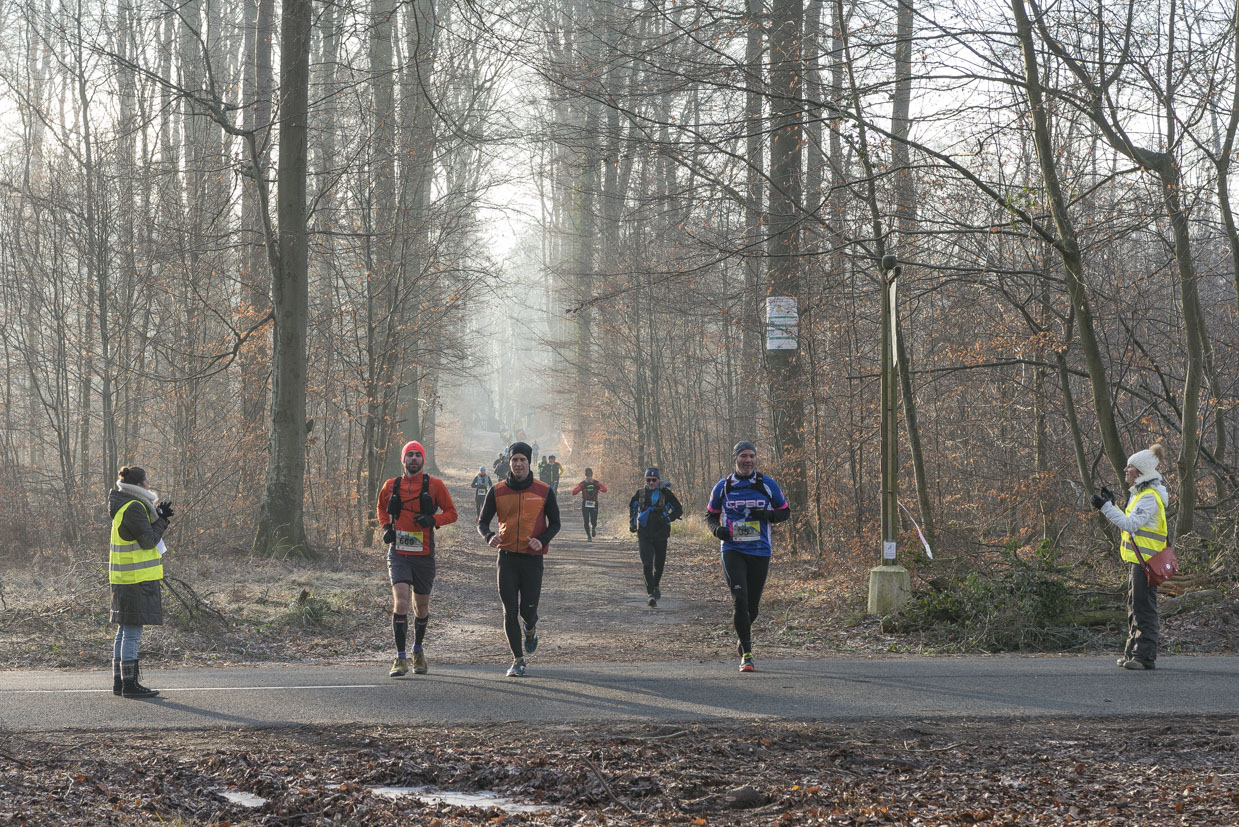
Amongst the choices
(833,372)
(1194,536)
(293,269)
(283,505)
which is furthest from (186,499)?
(1194,536)

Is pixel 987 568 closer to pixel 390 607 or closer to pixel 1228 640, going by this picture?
pixel 1228 640

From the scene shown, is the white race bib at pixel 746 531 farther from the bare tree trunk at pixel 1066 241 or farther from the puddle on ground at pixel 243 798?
the bare tree trunk at pixel 1066 241

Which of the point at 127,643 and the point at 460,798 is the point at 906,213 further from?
the point at 460,798

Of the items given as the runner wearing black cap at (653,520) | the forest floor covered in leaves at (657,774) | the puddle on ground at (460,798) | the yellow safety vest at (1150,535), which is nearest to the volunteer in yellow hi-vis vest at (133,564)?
the forest floor covered in leaves at (657,774)

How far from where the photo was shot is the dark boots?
27.7ft

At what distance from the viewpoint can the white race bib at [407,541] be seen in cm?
953

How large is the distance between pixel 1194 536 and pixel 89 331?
66.9 feet

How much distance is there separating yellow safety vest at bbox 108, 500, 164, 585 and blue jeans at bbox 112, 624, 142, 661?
0.38m

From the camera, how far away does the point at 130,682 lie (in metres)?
8.49

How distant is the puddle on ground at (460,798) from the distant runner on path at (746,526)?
4118 millimetres

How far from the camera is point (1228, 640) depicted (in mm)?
11047

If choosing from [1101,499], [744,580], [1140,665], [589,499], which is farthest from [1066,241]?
[589,499]

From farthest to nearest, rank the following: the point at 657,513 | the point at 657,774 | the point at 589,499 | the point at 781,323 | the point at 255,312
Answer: the point at 589,499 → the point at 255,312 → the point at 781,323 → the point at 657,513 → the point at 657,774

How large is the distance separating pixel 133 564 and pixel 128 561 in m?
0.05
